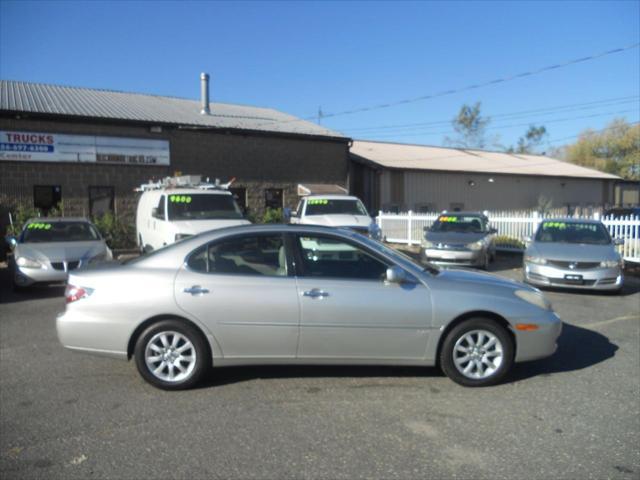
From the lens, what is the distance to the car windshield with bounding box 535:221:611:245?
1096 cm

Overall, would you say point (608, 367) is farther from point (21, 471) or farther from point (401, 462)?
point (21, 471)

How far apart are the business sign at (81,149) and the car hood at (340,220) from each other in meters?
8.55

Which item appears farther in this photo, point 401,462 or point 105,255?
point 105,255

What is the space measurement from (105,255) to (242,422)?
24.6ft

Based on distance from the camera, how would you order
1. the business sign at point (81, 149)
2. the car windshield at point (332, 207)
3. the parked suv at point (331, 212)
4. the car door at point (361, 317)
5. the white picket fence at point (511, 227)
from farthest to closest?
the business sign at point (81, 149)
the car windshield at point (332, 207)
the white picket fence at point (511, 227)
the parked suv at point (331, 212)
the car door at point (361, 317)

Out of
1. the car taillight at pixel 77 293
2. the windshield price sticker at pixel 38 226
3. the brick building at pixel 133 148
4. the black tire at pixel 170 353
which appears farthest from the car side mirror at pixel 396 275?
the brick building at pixel 133 148

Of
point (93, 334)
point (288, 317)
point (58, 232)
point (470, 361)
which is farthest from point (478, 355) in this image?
point (58, 232)

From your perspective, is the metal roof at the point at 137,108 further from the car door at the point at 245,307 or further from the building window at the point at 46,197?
the car door at the point at 245,307

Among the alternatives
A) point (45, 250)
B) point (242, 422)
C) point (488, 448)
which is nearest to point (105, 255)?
point (45, 250)

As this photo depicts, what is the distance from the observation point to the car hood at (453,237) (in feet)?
41.2

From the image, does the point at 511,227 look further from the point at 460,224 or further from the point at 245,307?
the point at 245,307

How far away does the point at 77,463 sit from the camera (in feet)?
11.6

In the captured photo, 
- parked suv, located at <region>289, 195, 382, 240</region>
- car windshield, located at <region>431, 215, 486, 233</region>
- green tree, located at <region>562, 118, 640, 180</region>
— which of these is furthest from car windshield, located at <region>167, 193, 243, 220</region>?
green tree, located at <region>562, 118, 640, 180</region>

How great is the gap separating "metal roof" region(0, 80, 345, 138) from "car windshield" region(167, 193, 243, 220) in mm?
8777
